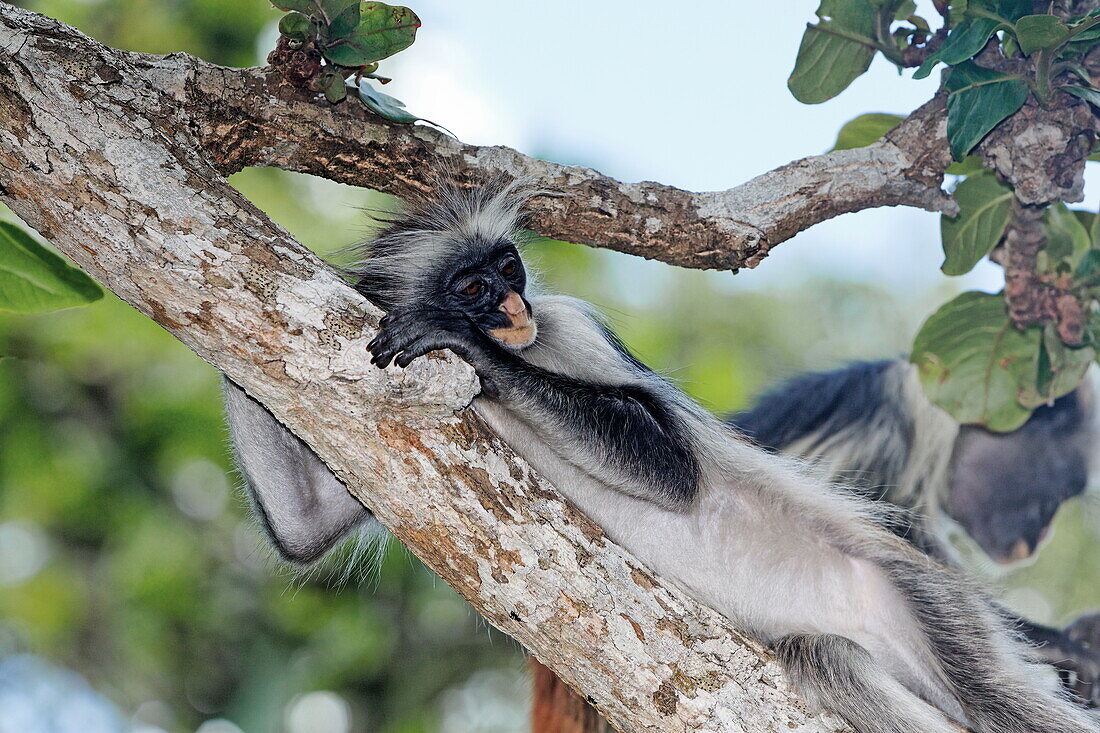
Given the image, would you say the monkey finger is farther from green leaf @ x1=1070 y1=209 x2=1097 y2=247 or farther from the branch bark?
green leaf @ x1=1070 y1=209 x2=1097 y2=247

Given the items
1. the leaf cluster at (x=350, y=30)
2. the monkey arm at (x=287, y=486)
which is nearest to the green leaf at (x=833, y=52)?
the leaf cluster at (x=350, y=30)

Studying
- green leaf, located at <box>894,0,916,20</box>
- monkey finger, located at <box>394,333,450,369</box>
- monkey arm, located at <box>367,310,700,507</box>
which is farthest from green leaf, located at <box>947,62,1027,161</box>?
monkey finger, located at <box>394,333,450,369</box>

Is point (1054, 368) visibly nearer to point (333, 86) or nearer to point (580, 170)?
point (580, 170)

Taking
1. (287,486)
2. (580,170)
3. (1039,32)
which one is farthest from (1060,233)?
(287,486)

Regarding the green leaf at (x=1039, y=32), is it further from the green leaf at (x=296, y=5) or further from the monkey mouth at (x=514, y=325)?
the green leaf at (x=296, y=5)

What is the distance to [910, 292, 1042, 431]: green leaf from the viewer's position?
321 centimetres

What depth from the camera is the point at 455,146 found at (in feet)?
8.09

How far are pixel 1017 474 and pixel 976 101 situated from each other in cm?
221

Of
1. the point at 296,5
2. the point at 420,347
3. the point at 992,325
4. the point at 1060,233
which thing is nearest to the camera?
the point at 420,347

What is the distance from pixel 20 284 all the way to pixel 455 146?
1134 mm

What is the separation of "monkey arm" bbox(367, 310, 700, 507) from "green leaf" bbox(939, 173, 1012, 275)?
3.40 ft

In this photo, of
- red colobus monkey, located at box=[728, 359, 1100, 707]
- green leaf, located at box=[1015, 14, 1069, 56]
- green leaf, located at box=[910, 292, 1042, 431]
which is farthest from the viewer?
red colobus monkey, located at box=[728, 359, 1100, 707]

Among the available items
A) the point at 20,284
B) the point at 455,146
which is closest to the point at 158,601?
the point at 20,284

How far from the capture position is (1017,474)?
410 centimetres
